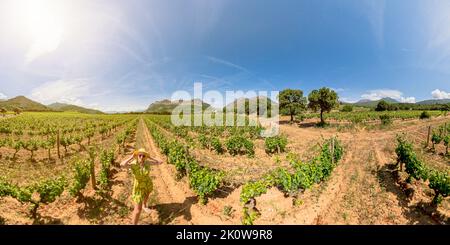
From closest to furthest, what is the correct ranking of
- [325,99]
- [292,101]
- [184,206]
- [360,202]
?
[184,206]
[360,202]
[325,99]
[292,101]

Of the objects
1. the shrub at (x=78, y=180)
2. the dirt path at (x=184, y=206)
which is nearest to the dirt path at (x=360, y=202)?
the dirt path at (x=184, y=206)

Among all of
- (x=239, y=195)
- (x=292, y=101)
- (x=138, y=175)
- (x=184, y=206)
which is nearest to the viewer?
(x=138, y=175)

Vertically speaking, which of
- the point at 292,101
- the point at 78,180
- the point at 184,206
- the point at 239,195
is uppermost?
the point at 292,101

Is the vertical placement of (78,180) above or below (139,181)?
below

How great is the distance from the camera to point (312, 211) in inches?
299

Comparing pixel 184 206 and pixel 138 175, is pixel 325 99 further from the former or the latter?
pixel 138 175

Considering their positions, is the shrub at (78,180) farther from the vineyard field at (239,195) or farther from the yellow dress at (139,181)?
the yellow dress at (139,181)

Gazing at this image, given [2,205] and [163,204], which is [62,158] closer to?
[2,205]

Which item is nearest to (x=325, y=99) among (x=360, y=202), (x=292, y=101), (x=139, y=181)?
(x=292, y=101)

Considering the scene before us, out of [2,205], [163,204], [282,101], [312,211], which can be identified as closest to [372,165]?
[312,211]

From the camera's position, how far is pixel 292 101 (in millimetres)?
45375

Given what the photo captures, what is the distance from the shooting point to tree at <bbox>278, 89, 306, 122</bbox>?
44.0m

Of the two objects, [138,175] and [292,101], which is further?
[292,101]

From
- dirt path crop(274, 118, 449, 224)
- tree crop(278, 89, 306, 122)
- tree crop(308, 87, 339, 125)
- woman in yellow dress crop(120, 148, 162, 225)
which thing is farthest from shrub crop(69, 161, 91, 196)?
tree crop(278, 89, 306, 122)
